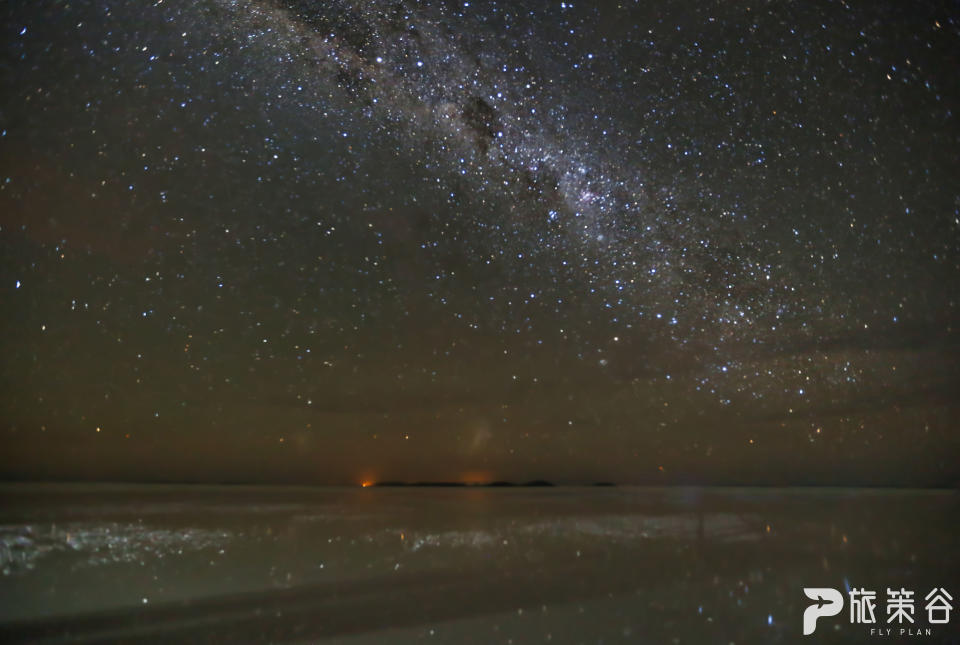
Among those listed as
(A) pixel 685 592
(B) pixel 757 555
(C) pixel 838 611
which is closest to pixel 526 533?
(B) pixel 757 555

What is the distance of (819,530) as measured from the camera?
3574mm

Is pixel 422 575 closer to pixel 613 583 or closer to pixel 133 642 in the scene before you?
pixel 613 583

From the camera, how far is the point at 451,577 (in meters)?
2.16

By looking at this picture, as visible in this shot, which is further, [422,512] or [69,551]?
[422,512]

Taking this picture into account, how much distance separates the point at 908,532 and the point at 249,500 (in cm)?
504

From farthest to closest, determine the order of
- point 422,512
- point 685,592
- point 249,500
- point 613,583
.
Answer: point 249,500 → point 422,512 → point 613,583 → point 685,592

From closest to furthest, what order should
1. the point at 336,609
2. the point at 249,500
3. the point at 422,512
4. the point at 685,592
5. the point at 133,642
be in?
1. the point at 133,642
2. the point at 336,609
3. the point at 685,592
4. the point at 422,512
5. the point at 249,500

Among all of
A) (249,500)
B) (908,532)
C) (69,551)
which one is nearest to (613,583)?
(69,551)

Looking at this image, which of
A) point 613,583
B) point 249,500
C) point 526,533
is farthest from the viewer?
point 249,500

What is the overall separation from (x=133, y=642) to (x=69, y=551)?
1440 millimetres

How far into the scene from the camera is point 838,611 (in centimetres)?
179

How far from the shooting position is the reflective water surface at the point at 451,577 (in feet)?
5.16

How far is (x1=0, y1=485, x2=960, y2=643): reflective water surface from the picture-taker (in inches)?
61.9

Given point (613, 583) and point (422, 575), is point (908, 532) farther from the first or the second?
point (422, 575)
